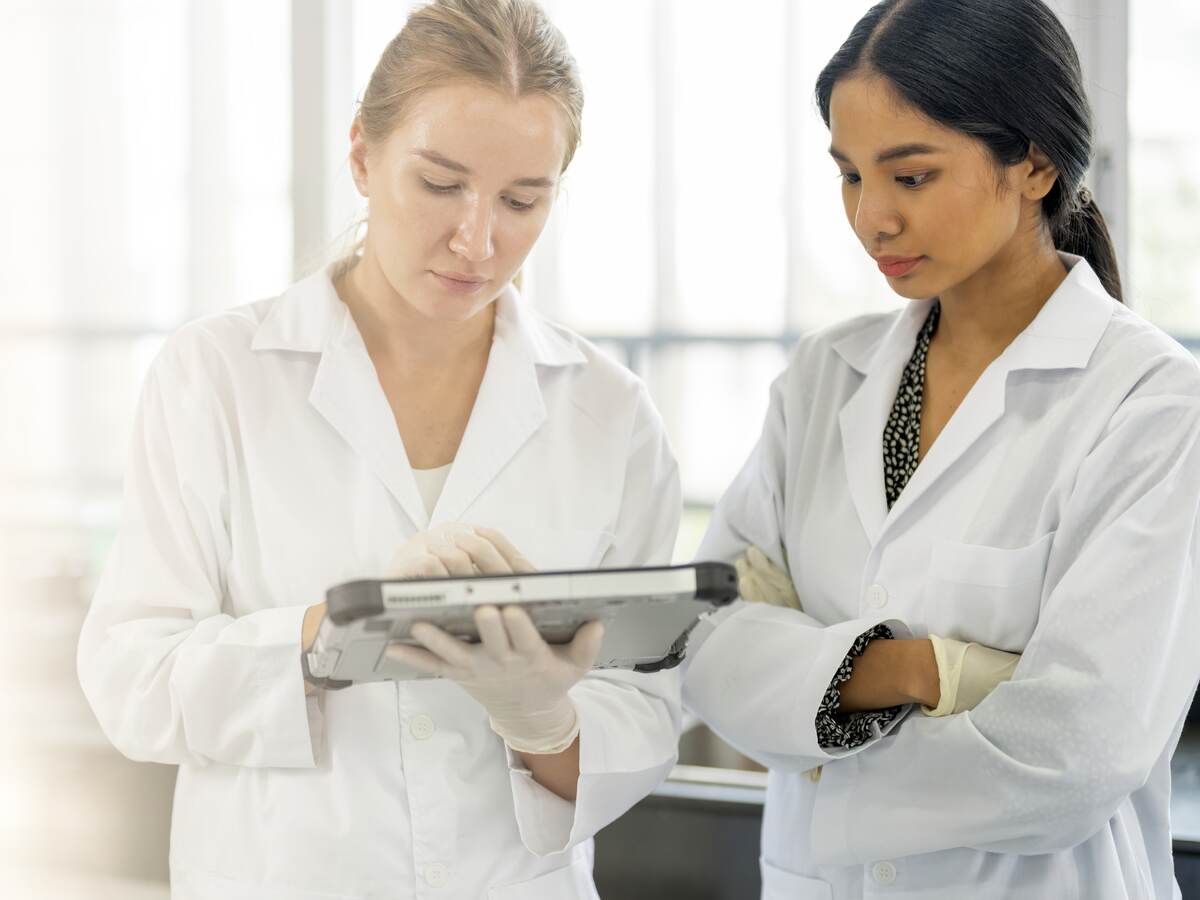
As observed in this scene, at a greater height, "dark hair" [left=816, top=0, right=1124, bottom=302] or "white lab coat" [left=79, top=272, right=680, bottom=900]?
"dark hair" [left=816, top=0, right=1124, bottom=302]

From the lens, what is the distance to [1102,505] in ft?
4.15

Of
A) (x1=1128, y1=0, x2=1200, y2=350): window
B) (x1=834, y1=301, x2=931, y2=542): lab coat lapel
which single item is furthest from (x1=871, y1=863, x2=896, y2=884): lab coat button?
(x1=1128, y1=0, x2=1200, y2=350): window

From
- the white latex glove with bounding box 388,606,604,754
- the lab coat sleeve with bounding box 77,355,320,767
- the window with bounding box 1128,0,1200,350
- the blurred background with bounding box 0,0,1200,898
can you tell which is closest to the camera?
the white latex glove with bounding box 388,606,604,754

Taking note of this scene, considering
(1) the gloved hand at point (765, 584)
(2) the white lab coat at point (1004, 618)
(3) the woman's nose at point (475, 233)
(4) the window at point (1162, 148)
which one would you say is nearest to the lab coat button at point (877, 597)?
(2) the white lab coat at point (1004, 618)

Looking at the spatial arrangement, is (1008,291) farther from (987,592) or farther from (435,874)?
(435,874)

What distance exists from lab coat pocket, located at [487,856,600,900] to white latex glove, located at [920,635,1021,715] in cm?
42

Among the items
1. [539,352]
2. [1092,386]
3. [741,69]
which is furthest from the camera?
[741,69]

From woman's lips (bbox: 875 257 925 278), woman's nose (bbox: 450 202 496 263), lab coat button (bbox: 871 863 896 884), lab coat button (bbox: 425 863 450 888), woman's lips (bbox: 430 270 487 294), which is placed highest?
woman's nose (bbox: 450 202 496 263)

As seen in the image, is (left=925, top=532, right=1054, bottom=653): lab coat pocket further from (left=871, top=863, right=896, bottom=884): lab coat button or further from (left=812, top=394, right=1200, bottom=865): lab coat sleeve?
(left=871, top=863, right=896, bottom=884): lab coat button

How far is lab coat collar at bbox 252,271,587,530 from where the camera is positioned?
1.33 metres

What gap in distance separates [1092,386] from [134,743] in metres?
1.05

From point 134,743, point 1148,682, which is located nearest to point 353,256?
point 134,743

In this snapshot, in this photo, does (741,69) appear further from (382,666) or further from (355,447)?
(382,666)

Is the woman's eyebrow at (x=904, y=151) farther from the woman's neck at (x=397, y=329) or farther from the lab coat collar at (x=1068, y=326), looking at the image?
the woman's neck at (x=397, y=329)
